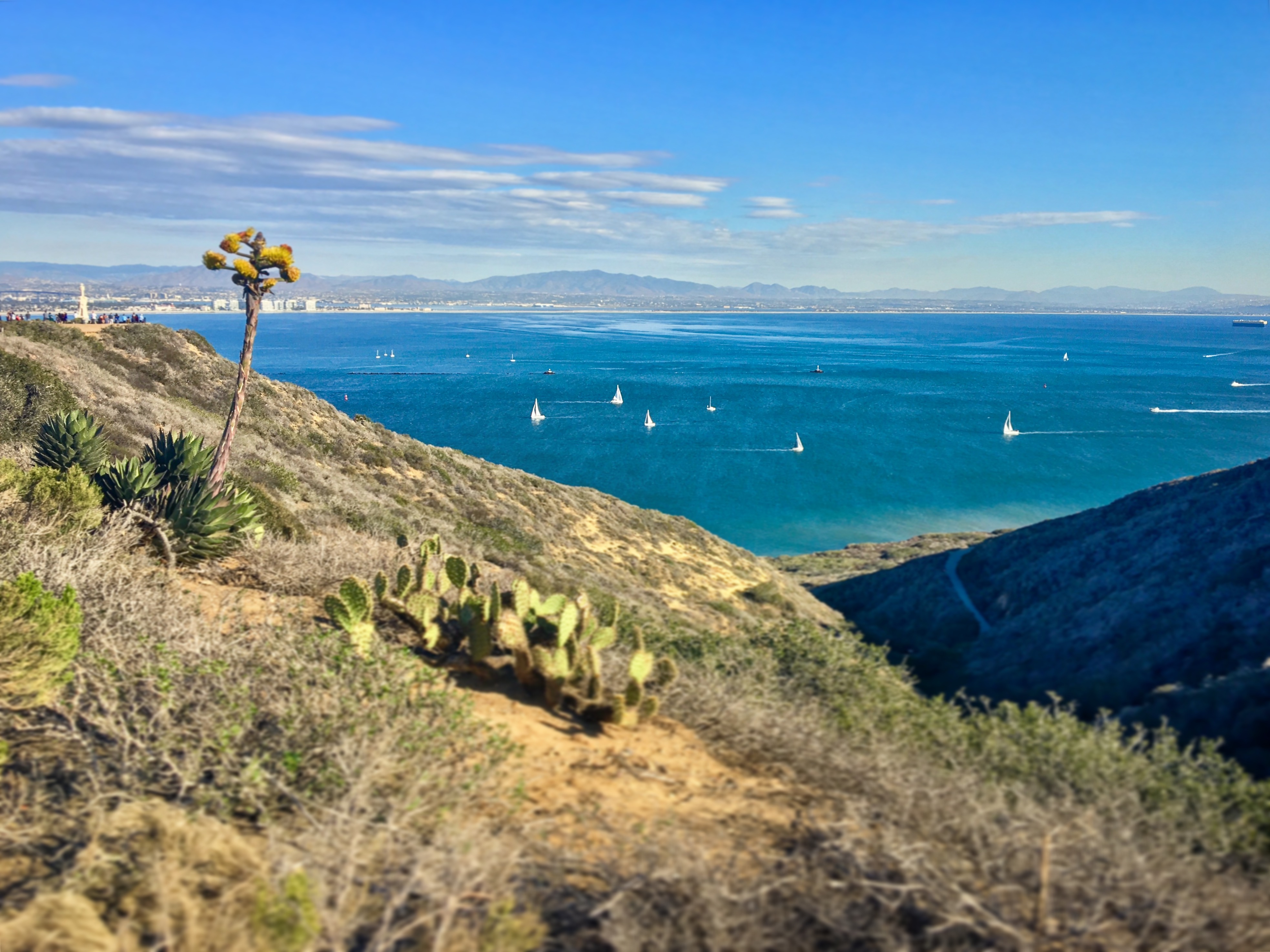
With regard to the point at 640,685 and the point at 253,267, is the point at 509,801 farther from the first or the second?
the point at 253,267

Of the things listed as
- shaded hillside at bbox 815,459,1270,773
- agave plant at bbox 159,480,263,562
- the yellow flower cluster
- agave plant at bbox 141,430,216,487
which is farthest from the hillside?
shaded hillside at bbox 815,459,1270,773

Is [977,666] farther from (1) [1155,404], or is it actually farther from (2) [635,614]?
(1) [1155,404]

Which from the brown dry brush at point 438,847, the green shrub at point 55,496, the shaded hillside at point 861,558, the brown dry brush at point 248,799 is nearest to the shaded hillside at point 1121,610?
the shaded hillside at point 861,558

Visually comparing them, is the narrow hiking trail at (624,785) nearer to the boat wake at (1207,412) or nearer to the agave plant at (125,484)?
the agave plant at (125,484)

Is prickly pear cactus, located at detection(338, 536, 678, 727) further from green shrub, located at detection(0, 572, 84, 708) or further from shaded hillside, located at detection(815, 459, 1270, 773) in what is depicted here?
shaded hillside, located at detection(815, 459, 1270, 773)

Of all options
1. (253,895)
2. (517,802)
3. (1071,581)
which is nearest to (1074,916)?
(517,802)

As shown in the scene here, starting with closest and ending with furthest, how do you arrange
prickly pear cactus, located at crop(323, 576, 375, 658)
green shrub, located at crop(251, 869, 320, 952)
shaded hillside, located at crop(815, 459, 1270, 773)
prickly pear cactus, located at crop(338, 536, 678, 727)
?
green shrub, located at crop(251, 869, 320, 952) < prickly pear cactus, located at crop(338, 536, 678, 727) < prickly pear cactus, located at crop(323, 576, 375, 658) < shaded hillside, located at crop(815, 459, 1270, 773)
